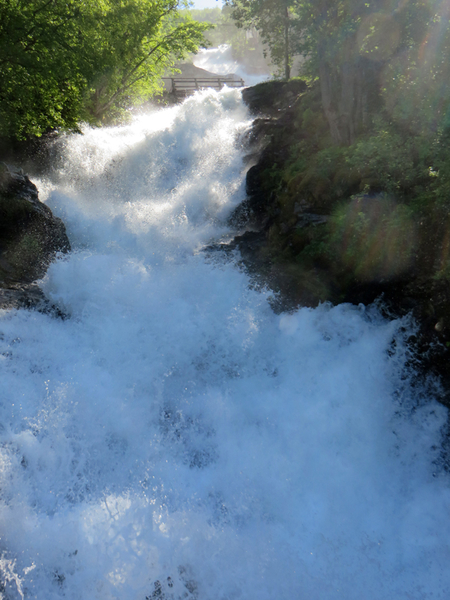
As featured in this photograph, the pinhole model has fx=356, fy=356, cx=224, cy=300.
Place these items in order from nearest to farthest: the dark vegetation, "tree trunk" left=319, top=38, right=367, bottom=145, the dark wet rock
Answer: the dark vegetation
"tree trunk" left=319, top=38, right=367, bottom=145
the dark wet rock

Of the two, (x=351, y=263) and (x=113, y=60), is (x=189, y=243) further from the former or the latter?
(x=113, y=60)

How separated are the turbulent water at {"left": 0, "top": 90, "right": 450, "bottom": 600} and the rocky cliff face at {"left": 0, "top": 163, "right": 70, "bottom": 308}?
0.63 meters

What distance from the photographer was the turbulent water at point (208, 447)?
4.99 meters

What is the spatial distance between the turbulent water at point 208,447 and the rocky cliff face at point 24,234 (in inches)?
24.6

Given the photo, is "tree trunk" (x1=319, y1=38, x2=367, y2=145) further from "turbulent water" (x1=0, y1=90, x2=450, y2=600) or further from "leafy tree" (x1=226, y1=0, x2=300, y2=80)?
"leafy tree" (x1=226, y1=0, x2=300, y2=80)

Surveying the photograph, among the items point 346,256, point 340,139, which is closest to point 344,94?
point 340,139

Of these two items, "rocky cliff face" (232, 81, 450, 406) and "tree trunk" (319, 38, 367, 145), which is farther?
"tree trunk" (319, 38, 367, 145)

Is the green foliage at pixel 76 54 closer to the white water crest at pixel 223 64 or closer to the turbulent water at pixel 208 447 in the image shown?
the turbulent water at pixel 208 447

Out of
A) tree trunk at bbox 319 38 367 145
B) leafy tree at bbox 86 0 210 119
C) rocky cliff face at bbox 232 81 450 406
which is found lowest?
rocky cliff face at bbox 232 81 450 406

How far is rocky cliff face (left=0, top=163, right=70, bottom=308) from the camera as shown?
27.8 feet

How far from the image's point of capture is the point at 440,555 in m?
5.39

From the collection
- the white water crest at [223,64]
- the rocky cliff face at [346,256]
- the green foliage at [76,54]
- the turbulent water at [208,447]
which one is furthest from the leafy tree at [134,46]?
the white water crest at [223,64]

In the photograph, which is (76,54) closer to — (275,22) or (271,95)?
(271,95)

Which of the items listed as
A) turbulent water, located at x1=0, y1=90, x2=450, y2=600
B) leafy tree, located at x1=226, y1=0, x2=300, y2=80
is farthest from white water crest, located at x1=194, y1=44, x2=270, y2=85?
turbulent water, located at x1=0, y1=90, x2=450, y2=600
